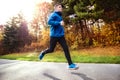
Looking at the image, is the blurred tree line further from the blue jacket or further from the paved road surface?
the blue jacket

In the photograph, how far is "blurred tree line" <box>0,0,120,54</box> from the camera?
9.00 metres

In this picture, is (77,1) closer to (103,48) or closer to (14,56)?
(103,48)

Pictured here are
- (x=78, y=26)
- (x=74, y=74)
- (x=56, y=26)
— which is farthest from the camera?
(x=78, y=26)

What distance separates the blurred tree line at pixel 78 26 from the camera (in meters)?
9.00

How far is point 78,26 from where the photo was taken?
9820 millimetres

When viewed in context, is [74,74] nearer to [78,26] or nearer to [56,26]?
[56,26]

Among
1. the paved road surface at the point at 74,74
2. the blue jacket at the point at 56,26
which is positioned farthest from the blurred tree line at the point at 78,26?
the blue jacket at the point at 56,26

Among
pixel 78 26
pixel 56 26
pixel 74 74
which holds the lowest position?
Result: pixel 74 74

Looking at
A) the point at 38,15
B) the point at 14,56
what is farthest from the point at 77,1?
the point at 14,56

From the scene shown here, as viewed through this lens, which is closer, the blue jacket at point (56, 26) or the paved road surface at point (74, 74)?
the paved road surface at point (74, 74)

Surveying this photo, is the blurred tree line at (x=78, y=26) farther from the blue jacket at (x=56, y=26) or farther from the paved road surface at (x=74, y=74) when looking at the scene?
the blue jacket at (x=56, y=26)

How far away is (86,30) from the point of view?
994cm

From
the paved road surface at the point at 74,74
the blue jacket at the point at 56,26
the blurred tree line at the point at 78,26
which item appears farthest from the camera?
the blurred tree line at the point at 78,26

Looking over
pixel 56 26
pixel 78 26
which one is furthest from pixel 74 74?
pixel 78 26
